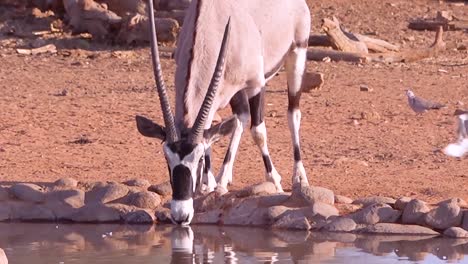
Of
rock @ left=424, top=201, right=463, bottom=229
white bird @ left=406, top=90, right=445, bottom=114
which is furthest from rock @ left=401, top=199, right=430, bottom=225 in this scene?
white bird @ left=406, top=90, right=445, bottom=114

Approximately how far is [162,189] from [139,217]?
41 centimetres

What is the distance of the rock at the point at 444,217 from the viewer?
27.1 feet

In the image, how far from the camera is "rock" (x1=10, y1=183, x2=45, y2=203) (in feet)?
29.6

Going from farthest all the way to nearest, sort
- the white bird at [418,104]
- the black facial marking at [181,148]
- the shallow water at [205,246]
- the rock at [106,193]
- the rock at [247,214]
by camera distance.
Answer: the white bird at [418,104] < the rock at [106,193] < the rock at [247,214] < the black facial marking at [181,148] < the shallow water at [205,246]

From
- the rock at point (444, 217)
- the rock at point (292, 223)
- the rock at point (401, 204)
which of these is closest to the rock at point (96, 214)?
the rock at point (292, 223)

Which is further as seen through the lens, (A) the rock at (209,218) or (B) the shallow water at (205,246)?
(A) the rock at (209,218)

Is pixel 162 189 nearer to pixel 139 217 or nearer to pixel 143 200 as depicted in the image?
pixel 143 200

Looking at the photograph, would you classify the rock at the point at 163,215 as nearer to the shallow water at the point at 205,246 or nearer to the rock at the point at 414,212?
the shallow water at the point at 205,246

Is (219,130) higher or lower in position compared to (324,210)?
higher

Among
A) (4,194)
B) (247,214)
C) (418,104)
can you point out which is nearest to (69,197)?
(4,194)

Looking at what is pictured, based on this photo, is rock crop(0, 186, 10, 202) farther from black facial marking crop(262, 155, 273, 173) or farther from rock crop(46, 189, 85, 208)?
black facial marking crop(262, 155, 273, 173)

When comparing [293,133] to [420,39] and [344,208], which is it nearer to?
[344,208]

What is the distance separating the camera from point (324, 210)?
8539 mm

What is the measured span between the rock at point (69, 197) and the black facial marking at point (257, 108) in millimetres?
1409
